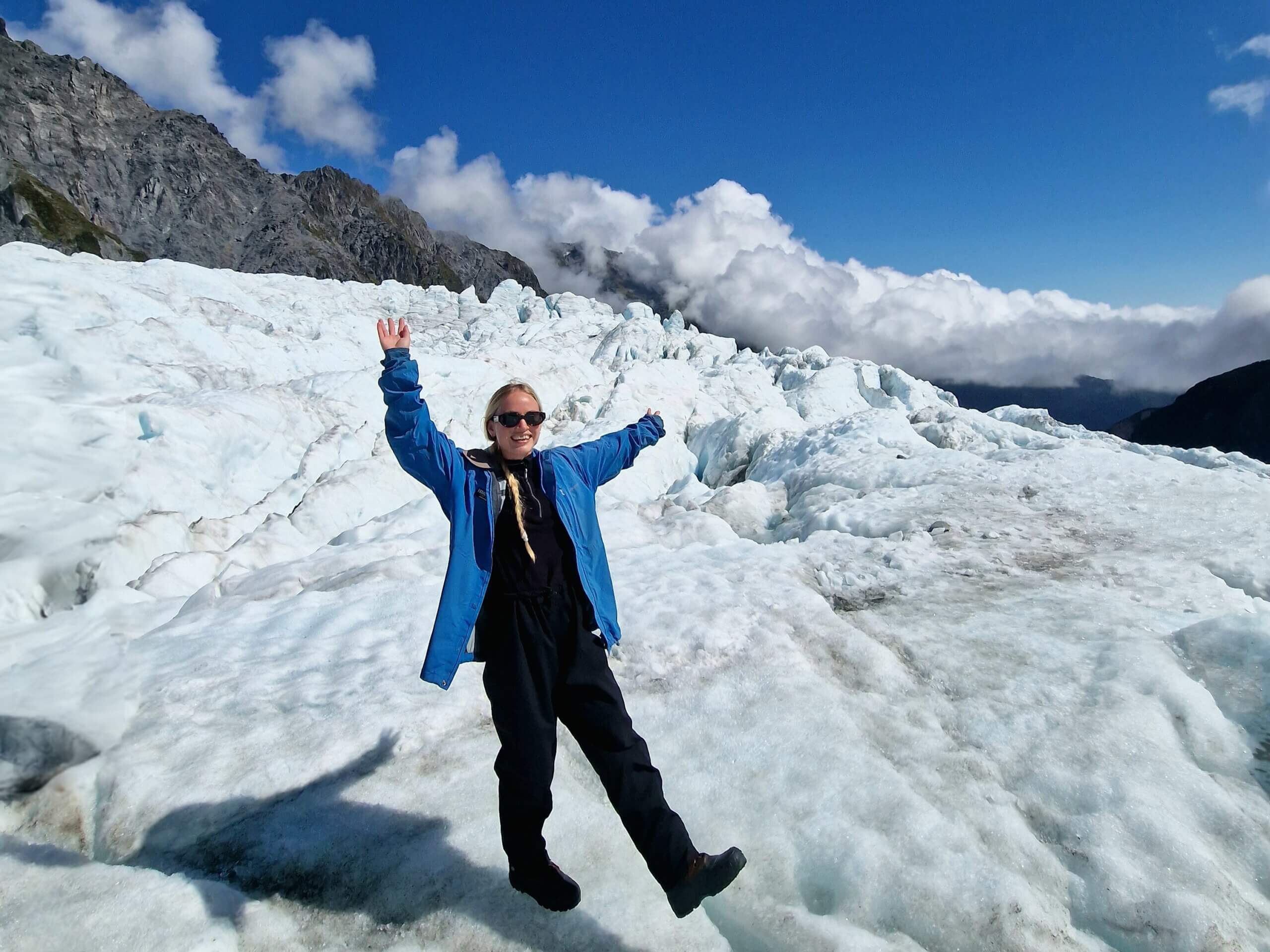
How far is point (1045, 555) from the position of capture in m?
6.72

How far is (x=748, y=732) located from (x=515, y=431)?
2.46 metres

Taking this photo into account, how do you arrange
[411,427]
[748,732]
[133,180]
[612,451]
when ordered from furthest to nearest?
[133,180] < [748,732] < [612,451] < [411,427]

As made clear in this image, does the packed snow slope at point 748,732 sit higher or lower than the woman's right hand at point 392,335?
lower

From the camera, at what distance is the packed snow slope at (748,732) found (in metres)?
2.70

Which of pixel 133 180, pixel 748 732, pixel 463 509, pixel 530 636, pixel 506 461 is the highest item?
pixel 133 180

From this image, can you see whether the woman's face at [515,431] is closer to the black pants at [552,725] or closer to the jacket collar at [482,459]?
the jacket collar at [482,459]

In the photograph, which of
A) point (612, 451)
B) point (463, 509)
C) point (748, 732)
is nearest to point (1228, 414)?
point (748, 732)

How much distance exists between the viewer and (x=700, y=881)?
2.49 metres

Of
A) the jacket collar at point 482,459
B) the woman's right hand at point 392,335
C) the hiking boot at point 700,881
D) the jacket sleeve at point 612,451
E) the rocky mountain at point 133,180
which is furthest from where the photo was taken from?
the rocky mountain at point 133,180

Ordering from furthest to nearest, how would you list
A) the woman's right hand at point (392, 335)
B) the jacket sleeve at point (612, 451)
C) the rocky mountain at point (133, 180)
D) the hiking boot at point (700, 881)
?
the rocky mountain at point (133, 180)
the jacket sleeve at point (612, 451)
the woman's right hand at point (392, 335)
the hiking boot at point (700, 881)

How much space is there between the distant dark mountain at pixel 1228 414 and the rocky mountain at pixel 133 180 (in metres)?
161

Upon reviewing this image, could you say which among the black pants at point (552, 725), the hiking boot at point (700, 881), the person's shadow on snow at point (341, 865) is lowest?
the person's shadow on snow at point (341, 865)

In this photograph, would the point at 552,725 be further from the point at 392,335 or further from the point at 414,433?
the point at 392,335

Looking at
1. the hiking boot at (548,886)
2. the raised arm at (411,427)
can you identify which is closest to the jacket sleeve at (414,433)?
the raised arm at (411,427)
